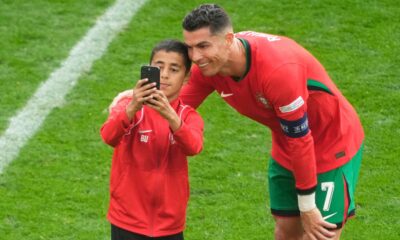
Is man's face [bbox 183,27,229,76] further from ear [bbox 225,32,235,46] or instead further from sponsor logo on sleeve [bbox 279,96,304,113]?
sponsor logo on sleeve [bbox 279,96,304,113]

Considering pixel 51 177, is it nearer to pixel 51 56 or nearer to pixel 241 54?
pixel 51 56

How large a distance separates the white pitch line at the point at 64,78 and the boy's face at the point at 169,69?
2.80 metres

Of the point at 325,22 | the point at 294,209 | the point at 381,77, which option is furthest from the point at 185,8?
the point at 294,209

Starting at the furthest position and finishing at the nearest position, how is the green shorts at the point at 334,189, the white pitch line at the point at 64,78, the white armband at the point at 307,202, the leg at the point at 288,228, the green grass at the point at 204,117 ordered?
the white pitch line at the point at 64,78
the green grass at the point at 204,117
the leg at the point at 288,228
the green shorts at the point at 334,189
the white armband at the point at 307,202

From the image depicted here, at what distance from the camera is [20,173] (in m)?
8.07

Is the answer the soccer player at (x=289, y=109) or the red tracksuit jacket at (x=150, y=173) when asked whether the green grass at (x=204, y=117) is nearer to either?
the soccer player at (x=289, y=109)

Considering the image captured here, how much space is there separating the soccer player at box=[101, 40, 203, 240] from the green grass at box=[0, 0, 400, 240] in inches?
66.6

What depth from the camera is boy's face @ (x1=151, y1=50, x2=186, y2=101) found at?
5637mm

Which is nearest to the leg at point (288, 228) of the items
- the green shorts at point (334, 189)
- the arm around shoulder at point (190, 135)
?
the green shorts at point (334, 189)

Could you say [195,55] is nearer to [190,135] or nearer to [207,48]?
[207,48]

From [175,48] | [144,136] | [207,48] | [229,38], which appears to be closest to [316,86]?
[229,38]

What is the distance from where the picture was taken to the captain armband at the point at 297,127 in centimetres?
571

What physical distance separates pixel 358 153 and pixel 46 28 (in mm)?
4691

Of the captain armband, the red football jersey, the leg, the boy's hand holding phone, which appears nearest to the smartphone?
the boy's hand holding phone
